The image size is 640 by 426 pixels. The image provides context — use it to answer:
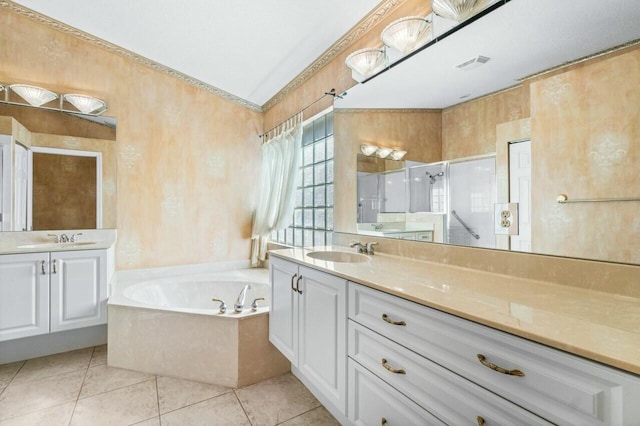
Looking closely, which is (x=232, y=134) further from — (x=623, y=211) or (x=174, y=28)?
(x=623, y=211)

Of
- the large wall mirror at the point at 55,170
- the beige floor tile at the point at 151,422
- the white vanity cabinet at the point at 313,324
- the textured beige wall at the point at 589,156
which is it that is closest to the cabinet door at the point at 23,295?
the large wall mirror at the point at 55,170

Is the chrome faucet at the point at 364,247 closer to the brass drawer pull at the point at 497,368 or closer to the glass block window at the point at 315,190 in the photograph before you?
the glass block window at the point at 315,190

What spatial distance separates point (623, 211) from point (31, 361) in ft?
11.9

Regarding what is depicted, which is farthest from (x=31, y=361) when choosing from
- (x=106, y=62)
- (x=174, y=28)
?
(x=174, y=28)

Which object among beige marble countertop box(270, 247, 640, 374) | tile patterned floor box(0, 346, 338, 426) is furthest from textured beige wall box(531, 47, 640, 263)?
tile patterned floor box(0, 346, 338, 426)

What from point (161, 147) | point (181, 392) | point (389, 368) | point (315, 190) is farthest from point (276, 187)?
point (389, 368)

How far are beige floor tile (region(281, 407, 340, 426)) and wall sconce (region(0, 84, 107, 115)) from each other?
2931 millimetres

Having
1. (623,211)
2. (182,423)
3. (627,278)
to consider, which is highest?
(623,211)

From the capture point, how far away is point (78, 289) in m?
2.34

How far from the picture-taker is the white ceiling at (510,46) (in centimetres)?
105

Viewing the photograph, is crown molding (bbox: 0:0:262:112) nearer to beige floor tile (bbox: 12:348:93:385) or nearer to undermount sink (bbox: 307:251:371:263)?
undermount sink (bbox: 307:251:371:263)

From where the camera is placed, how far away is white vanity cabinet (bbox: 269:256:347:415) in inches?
56.4

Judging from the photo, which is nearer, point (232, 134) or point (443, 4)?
point (443, 4)

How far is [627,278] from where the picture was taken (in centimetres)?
100
